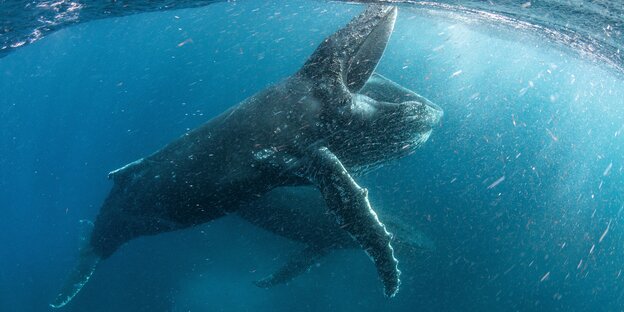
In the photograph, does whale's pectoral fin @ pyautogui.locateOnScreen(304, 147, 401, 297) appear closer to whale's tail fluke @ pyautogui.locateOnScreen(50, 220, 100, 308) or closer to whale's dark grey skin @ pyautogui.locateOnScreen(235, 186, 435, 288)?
whale's dark grey skin @ pyautogui.locateOnScreen(235, 186, 435, 288)

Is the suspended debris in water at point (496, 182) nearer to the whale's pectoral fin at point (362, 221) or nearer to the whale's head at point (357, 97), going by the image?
the whale's head at point (357, 97)

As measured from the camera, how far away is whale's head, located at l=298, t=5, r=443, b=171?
5750mm

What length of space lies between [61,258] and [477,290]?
34078 millimetres

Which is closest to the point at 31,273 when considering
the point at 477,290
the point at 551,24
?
the point at 477,290

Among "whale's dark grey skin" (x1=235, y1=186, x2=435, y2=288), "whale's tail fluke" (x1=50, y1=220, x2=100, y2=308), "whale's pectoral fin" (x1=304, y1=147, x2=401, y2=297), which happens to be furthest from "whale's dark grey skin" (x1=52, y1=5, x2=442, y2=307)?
"whale's tail fluke" (x1=50, y1=220, x2=100, y2=308)

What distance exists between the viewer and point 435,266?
19953mm

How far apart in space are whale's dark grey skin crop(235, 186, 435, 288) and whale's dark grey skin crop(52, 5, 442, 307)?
4.31m

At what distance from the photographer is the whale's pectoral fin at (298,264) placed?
1241 centimetres

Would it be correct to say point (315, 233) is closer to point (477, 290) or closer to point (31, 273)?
point (477, 290)

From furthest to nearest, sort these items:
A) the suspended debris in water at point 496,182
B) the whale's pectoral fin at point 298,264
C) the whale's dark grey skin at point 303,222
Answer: the suspended debris in water at point 496,182 → the whale's pectoral fin at point 298,264 → the whale's dark grey skin at point 303,222

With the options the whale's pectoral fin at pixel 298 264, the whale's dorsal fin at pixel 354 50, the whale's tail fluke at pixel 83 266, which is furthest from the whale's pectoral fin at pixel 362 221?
the whale's tail fluke at pixel 83 266

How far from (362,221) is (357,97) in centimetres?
221

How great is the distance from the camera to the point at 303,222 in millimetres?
11734

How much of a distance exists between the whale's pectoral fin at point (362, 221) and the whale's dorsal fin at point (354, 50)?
1697mm
